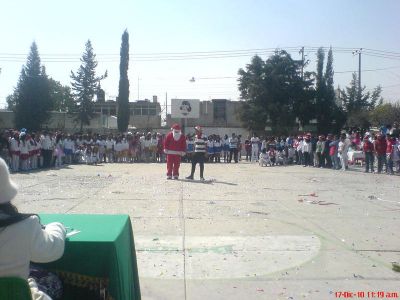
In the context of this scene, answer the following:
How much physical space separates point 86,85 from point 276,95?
1113 inches

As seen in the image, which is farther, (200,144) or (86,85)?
(86,85)

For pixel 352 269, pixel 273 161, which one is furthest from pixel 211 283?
pixel 273 161

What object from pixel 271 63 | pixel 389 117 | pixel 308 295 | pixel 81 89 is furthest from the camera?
pixel 81 89

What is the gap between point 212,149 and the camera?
94.0 feet

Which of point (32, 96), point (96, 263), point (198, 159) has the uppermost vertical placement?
point (32, 96)

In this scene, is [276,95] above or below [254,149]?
above

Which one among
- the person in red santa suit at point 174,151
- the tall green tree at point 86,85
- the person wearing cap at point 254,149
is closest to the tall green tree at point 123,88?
the tall green tree at point 86,85

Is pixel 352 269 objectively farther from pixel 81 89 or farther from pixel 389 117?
pixel 81 89

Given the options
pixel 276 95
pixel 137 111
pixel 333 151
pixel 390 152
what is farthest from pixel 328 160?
pixel 137 111

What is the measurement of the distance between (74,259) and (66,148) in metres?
23.4

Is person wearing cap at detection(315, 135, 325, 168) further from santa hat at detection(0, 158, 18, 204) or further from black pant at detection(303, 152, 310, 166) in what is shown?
santa hat at detection(0, 158, 18, 204)

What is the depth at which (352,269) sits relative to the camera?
569cm

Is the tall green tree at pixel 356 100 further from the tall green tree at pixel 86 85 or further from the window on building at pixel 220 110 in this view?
the tall green tree at pixel 86 85

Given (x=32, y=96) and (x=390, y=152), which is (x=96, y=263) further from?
(x=32, y=96)
